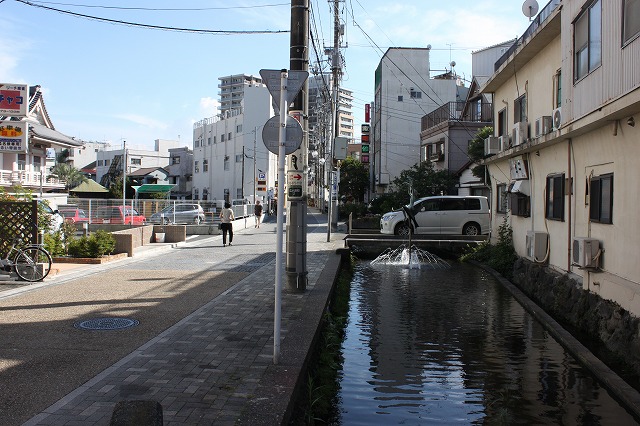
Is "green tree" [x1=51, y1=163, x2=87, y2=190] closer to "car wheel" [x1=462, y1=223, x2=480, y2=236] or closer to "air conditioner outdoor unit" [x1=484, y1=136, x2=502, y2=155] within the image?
"car wheel" [x1=462, y1=223, x2=480, y2=236]

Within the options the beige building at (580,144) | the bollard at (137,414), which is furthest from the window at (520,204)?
the bollard at (137,414)

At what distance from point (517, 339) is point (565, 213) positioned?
387 cm

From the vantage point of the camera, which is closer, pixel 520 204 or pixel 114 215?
pixel 520 204

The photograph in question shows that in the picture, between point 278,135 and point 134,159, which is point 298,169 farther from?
point 134,159

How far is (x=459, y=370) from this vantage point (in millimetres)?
7316

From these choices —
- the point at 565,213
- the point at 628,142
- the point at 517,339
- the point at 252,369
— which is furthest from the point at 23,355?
the point at 565,213

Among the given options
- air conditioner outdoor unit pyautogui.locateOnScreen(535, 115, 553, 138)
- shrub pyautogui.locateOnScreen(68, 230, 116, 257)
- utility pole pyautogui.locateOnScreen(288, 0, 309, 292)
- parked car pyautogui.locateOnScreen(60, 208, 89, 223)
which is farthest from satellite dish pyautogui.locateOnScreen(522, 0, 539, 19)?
parked car pyautogui.locateOnScreen(60, 208, 89, 223)

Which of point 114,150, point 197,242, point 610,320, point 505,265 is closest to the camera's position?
point 610,320

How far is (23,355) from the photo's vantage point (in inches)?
243

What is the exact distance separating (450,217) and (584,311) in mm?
14521

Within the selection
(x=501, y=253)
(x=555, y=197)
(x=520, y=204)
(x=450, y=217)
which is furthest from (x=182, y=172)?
(x=555, y=197)

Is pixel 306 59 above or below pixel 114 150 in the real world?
below

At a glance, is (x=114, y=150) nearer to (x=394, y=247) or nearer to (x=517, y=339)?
(x=394, y=247)

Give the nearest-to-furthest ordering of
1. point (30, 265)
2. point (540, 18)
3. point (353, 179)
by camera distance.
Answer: point (30, 265) → point (540, 18) → point (353, 179)
